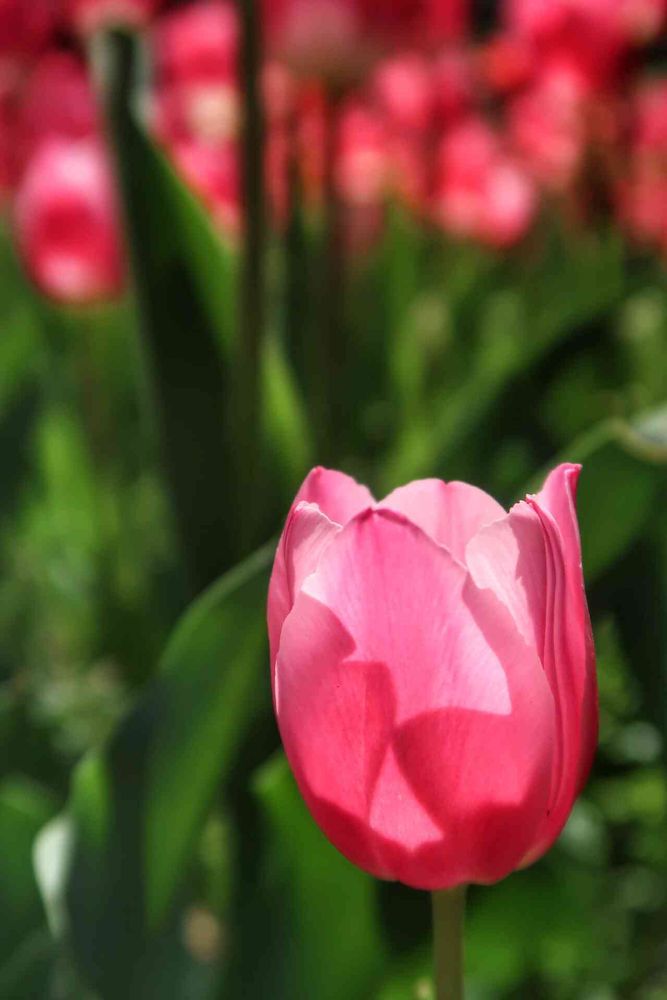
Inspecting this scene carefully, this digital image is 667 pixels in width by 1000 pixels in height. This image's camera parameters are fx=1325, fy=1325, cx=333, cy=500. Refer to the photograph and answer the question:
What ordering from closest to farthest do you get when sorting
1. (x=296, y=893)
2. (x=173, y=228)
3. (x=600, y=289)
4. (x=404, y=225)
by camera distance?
(x=296, y=893) < (x=173, y=228) < (x=600, y=289) < (x=404, y=225)

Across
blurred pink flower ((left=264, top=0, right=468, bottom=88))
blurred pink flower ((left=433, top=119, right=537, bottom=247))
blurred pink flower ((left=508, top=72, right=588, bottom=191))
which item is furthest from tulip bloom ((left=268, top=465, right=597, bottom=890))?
blurred pink flower ((left=433, top=119, right=537, bottom=247))

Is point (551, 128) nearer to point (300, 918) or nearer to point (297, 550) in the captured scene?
point (300, 918)

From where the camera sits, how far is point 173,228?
20.5 inches

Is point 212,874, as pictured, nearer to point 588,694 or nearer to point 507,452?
point 507,452

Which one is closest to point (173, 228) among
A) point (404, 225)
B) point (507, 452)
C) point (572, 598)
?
point (507, 452)

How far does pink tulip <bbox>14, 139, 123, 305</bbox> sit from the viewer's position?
78 centimetres

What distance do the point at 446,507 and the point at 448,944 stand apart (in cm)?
8

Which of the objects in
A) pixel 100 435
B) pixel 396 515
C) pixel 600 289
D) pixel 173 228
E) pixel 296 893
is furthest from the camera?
pixel 100 435

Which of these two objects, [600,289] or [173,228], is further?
[600,289]

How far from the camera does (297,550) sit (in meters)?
0.23

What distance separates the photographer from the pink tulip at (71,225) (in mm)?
783

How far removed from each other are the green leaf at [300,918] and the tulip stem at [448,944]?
16 centimetres

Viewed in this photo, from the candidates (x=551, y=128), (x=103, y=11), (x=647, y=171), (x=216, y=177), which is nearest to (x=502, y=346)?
(x=216, y=177)

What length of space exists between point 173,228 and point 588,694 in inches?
13.2
